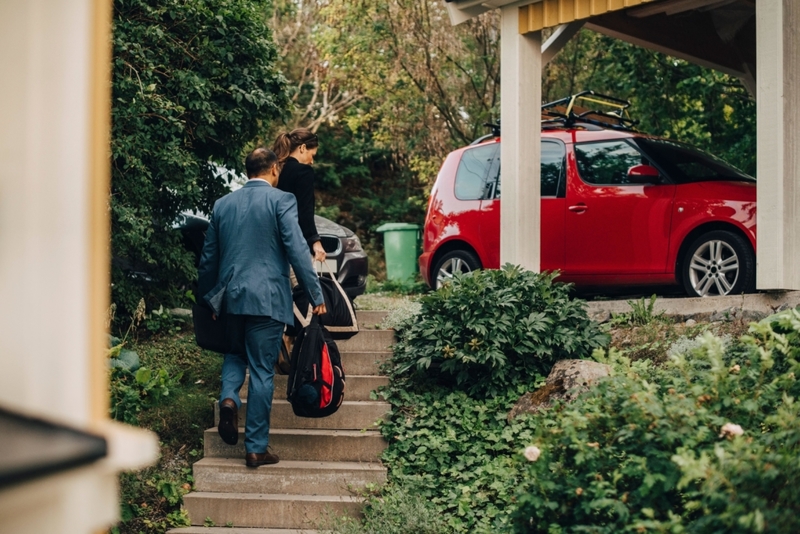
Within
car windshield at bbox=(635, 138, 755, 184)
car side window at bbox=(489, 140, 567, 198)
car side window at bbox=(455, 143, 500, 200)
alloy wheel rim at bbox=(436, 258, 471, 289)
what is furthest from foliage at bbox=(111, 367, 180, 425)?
car windshield at bbox=(635, 138, 755, 184)

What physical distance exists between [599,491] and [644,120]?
12301 mm

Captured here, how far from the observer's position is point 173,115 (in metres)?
8.55

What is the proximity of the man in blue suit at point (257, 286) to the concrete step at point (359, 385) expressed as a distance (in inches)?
42.8

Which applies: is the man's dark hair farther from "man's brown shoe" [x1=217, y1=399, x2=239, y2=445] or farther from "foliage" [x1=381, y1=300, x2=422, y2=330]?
"foliage" [x1=381, y1=300, x2=422, y2=330]

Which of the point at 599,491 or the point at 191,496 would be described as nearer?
the point at 599,491

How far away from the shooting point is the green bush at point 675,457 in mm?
3479

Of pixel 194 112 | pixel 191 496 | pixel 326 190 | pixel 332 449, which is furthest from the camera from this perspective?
pixel 326 190

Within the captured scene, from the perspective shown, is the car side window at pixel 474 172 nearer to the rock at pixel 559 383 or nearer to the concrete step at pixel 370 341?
the concrete step at pixel 370 341

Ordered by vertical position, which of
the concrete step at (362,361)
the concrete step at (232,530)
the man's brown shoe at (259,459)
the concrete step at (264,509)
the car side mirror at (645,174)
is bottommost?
the concrete step at (232,530)

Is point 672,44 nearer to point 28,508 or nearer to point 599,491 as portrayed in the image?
point 599,491

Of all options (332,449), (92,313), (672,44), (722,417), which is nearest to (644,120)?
(672,44)

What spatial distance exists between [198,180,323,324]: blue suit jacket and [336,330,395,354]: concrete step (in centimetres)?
197

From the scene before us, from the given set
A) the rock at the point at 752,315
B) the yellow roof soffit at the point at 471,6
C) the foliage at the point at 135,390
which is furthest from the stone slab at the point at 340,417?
the yellow roof soffit at the point at 471,6

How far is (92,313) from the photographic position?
1.80m
